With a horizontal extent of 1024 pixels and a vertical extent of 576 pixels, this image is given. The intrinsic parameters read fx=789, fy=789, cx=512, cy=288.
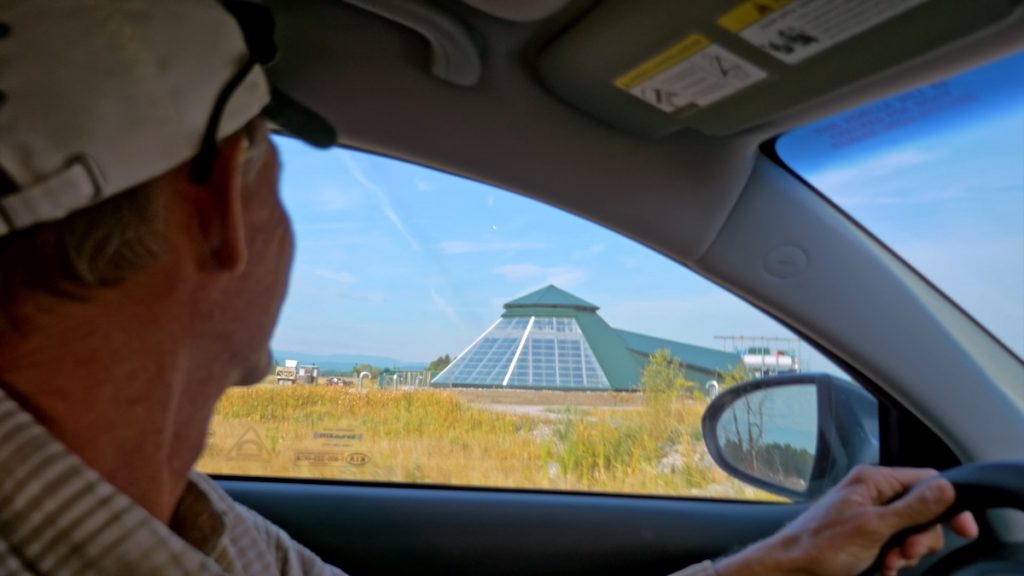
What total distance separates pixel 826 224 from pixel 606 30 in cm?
81

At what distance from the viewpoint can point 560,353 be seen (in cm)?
233

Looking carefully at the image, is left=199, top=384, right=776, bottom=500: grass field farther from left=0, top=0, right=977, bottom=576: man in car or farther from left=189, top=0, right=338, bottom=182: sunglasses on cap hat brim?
left=0, top=0, right=977, bottom=576: man in car

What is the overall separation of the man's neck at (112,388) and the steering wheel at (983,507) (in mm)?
1271

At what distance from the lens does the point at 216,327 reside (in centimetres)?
109

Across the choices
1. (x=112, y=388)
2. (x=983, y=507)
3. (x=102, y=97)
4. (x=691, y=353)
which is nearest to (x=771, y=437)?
(x=691, y=353)

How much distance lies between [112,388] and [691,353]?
1657 millimetres

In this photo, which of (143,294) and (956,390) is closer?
(143,294)

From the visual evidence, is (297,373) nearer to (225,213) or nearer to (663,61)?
(225,213)

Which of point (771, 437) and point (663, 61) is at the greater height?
point (663, 61)

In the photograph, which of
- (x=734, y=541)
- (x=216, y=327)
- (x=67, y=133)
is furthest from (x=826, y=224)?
(x=67, y=133)

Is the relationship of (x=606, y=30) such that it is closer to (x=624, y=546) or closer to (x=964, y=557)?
(x=964, y=557)

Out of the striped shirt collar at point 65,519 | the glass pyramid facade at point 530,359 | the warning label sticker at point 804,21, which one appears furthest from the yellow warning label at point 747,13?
the glass pyramid facade at point 530,359

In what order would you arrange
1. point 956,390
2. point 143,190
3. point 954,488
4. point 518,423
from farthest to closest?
1. point 518,423
2. point 956,390
3. point 954,488
4. point 143,190

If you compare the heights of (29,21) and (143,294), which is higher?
(29,21)
